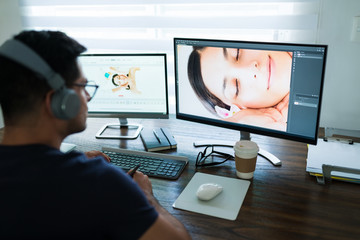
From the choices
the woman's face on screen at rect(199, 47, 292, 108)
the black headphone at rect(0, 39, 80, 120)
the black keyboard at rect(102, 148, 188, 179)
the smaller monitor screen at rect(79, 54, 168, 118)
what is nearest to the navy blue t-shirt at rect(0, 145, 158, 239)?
the black headphone at rect(0, 39, 80, 120)

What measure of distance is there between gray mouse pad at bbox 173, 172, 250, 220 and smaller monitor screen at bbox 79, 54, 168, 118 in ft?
1.58

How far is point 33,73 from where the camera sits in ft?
2.57

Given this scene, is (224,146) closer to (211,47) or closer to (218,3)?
(211,47)

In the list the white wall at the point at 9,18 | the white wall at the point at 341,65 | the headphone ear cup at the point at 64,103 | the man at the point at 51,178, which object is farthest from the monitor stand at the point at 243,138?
the white wall at the point at 9,18

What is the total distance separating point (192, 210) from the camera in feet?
3.63

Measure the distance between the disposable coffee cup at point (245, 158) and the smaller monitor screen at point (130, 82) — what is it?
486 mm

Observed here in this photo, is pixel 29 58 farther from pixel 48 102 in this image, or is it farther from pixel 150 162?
pixel 150 162

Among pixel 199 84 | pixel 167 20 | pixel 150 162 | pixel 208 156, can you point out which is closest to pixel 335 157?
pixel 208 156

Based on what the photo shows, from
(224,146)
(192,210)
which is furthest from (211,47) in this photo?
(192,210)

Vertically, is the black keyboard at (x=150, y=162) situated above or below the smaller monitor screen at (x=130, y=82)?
below

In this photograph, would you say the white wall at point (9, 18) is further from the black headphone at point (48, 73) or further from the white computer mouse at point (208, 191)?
the white computer mouse at point (208, 191)

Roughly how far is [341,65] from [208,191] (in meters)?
1.00

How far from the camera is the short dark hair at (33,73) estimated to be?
0.79 metres

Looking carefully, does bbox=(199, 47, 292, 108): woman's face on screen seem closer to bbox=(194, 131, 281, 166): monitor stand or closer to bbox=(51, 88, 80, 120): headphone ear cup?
bbox=(194, 131, 281, 166): monitor stand
